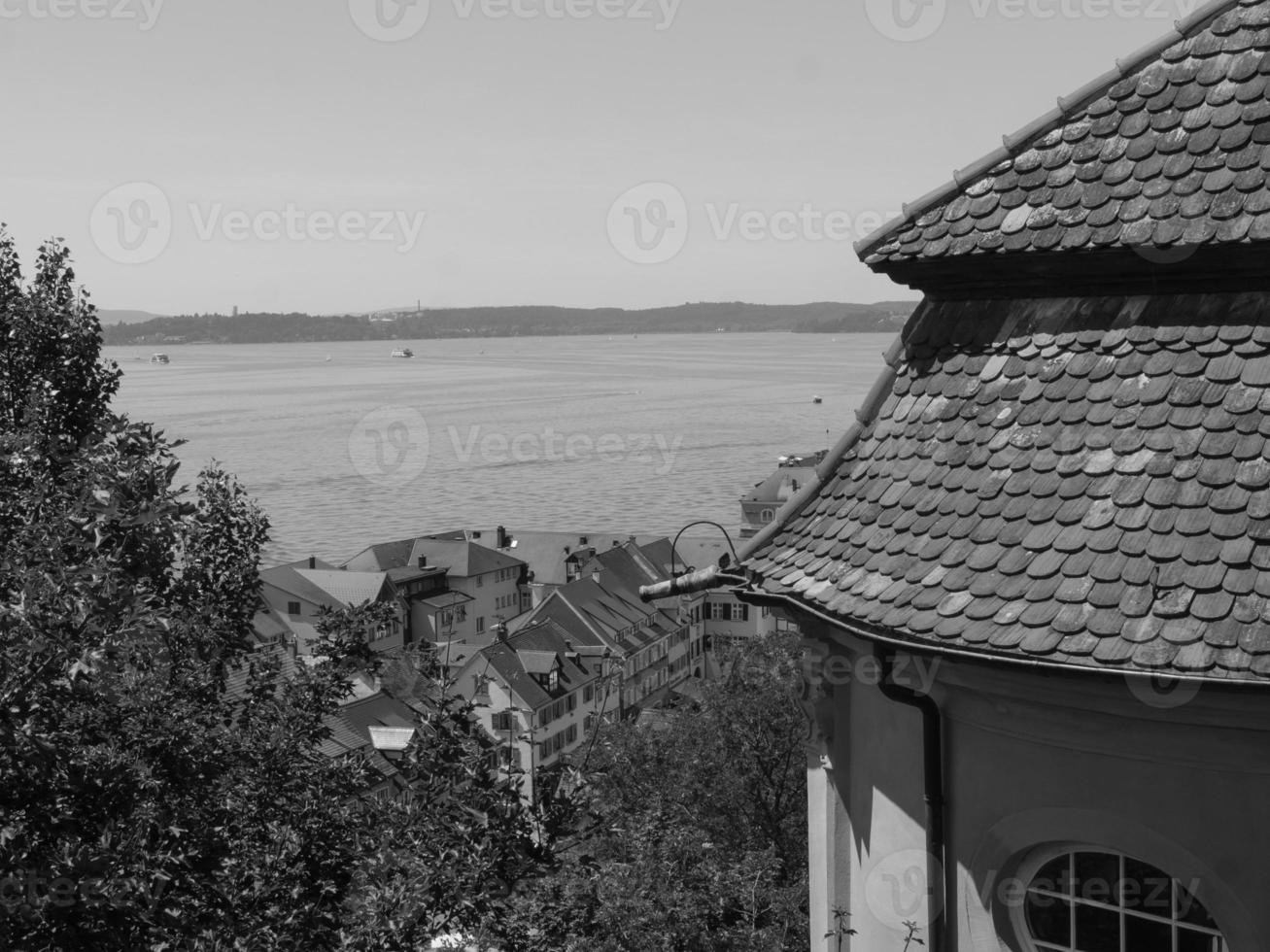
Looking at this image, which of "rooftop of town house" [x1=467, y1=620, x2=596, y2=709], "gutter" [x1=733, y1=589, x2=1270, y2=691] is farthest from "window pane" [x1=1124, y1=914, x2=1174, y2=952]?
"rooftop of town house" [x1=467, y1=620, x2=596, y2=709]

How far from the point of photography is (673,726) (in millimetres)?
39625

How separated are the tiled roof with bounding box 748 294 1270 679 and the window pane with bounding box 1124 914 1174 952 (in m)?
1.43

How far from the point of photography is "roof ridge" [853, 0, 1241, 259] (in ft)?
22.7

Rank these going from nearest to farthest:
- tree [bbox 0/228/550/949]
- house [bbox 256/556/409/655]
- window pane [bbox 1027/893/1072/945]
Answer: window pane [bbox 1027/893/1072/945]
tree [bbox 0/228/550/949]
house [bbox 256/556/409/655]

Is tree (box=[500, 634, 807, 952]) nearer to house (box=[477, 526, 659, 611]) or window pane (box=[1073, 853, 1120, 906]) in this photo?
window pane (box=[1073, 853, 1120, 906])

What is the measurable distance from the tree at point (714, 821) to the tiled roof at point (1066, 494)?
46.8 feet

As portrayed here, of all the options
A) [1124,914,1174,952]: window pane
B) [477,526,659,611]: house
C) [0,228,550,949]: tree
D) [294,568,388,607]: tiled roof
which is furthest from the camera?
[477,526,659,611]: house

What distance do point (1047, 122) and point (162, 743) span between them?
6.45 meters

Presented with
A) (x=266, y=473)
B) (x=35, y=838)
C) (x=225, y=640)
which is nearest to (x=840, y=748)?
(x=35, y=838)

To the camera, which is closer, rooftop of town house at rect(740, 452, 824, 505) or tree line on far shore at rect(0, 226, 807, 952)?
tree line on far shore at rect(0, 226, 807, 952)

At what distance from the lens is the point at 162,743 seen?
8.23m

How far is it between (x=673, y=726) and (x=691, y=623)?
188ft

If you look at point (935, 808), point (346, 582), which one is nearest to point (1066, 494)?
point (935, 808)

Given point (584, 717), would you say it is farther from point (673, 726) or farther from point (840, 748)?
point (840, 748)
